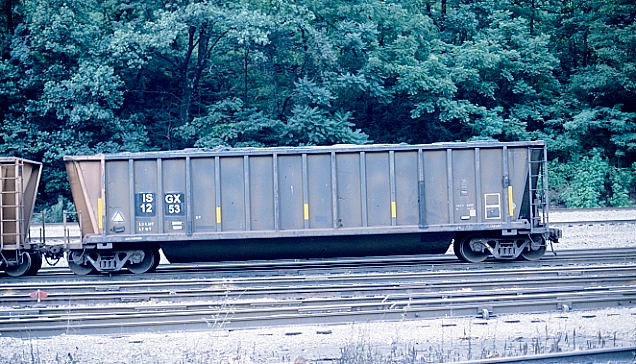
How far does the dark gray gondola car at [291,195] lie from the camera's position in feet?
51.6

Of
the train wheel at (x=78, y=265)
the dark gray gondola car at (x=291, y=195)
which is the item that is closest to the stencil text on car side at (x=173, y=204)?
the dark gray gondola car at (x=291, y=195)

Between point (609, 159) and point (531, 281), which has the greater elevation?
point (609, 159)

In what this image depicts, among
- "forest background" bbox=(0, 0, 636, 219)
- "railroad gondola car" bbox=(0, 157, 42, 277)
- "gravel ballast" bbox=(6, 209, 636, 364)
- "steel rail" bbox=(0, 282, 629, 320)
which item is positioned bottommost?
"gravel ballast" bbox=(6, 209, 636, 364)

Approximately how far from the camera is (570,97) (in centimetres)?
3628

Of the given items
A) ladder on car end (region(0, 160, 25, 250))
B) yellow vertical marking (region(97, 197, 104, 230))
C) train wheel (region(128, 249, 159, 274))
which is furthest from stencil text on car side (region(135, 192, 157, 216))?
ladder on car end (region(0, 160, 25, 250))

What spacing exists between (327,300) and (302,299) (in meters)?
0.50

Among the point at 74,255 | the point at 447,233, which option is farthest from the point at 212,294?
the point at 447,233

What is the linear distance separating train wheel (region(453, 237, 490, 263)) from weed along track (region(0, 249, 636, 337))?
1.81 meters

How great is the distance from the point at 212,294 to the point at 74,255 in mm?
5019

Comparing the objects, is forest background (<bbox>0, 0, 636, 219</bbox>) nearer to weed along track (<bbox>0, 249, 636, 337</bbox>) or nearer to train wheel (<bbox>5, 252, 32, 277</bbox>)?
train wheel (<bbox>5, 252, 32, 277</bbox>)

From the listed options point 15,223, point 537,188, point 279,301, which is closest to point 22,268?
point 15,223

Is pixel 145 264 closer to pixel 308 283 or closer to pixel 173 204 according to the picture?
pixel 173 204

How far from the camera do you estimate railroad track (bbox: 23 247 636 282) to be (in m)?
15.6

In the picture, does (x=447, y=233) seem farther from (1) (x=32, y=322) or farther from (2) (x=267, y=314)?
(1) (x=32, y=322)
